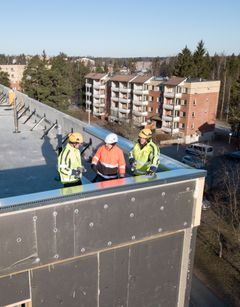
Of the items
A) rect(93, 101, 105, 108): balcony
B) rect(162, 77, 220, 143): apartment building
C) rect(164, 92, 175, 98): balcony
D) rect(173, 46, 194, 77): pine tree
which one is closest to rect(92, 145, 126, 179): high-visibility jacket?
rect(162, 77, 220, 143): apartment building

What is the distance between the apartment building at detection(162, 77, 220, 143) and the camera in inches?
1714

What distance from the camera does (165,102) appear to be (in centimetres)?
4650

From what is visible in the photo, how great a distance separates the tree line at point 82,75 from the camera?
40438mm

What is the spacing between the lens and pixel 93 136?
7.37 m

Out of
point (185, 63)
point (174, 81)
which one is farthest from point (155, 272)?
point (185, 63)

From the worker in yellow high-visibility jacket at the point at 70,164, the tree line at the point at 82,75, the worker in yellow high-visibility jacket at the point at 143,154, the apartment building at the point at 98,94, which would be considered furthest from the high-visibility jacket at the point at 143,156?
the apartment building at the point at 98,94

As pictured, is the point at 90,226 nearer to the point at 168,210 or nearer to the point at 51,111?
the point at 168,210

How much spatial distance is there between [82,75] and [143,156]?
68303 mm

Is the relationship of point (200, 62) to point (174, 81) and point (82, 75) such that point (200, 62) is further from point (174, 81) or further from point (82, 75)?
point (82, 75)

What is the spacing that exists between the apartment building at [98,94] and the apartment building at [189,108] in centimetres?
1474

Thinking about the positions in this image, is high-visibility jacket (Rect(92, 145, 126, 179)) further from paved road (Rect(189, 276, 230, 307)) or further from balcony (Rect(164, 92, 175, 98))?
balcony (Rect(164, 92, 175, 98))

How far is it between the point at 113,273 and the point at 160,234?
0.82m

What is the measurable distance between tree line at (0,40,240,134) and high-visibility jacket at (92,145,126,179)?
36052 mm

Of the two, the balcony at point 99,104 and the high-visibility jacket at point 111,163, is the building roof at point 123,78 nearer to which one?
the balcony at point 99,104
